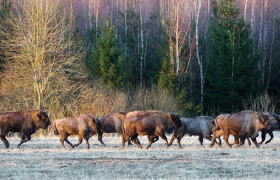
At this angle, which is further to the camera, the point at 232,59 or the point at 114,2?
the point at 114,2

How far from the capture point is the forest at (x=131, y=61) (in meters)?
37.8

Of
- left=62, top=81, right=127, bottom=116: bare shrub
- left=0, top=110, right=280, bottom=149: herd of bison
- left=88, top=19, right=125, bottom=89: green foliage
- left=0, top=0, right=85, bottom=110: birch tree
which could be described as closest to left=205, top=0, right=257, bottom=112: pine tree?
left=88, top=19, right=125, bottom=89: green foliage

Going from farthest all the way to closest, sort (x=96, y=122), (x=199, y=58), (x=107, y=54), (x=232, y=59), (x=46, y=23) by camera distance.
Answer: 1. (x=199, y=58)
2. (x=232, y=59)
3. (x=107, y=54)
4. (x=46, y=23)
5. (x=96, y=122)

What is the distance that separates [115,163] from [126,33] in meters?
44.2

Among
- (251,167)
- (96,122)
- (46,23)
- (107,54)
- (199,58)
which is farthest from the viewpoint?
(199,58)

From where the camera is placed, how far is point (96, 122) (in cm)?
2466

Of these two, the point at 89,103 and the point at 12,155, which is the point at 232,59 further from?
the point at 12,155

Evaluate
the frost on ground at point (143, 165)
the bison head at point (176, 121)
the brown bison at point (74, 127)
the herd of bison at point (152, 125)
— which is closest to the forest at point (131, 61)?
the herd of bison at point (152, 125)

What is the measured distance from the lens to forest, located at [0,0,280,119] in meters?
37.8

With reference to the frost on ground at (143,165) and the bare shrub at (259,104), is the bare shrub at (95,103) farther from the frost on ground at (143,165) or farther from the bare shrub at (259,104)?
the frost on ground at (143,165)

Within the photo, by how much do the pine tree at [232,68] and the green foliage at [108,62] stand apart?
9497 millimetres

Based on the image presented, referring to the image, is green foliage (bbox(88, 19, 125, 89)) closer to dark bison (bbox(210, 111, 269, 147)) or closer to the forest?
the forest

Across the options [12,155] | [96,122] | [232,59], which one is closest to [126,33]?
[232,59]

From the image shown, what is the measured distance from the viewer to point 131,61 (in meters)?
54.8
